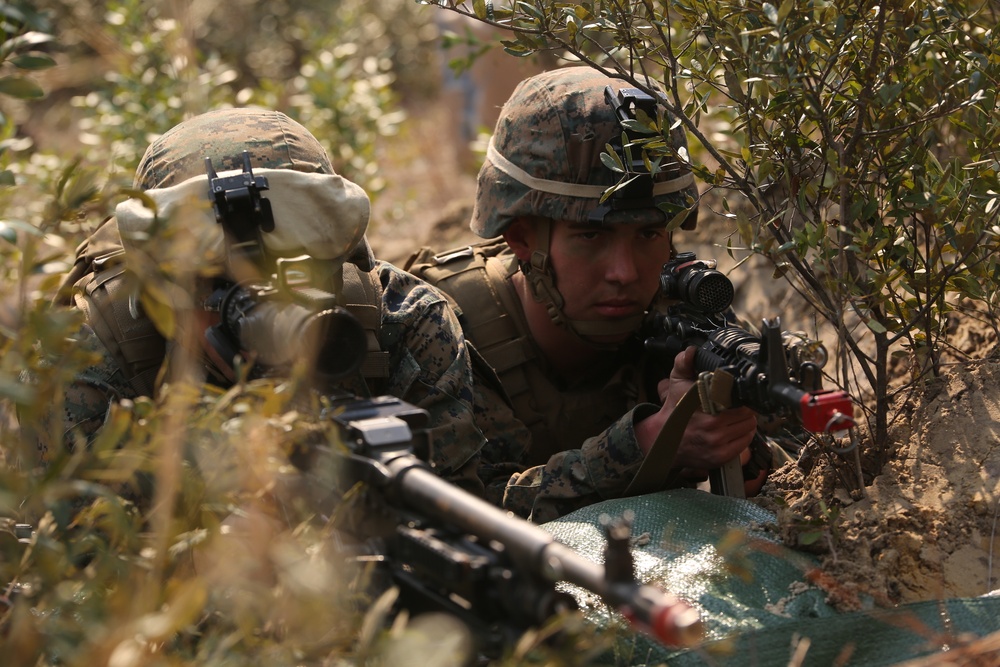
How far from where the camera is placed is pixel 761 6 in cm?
268

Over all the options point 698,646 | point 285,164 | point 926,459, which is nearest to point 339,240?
point 285,164

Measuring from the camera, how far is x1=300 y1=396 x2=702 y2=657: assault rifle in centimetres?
162

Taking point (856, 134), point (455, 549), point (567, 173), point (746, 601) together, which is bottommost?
point (746, 601)

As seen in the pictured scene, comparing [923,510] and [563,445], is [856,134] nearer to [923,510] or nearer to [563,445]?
[923,510]

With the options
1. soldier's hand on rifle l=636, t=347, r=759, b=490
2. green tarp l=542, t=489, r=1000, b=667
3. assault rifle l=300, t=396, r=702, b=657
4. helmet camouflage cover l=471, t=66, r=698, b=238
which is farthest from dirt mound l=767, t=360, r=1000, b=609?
helmet camouflage cover l=471, t=66, r=698, b=238

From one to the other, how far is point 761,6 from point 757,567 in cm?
135

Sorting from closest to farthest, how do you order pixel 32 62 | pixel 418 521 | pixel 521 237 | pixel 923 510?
1. pixel 418 521
2. pixel 32 62
3. pixel 923 510
4. pixel 521 237

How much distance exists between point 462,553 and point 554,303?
205 cm

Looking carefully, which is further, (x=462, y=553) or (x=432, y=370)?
(x=432, y=370)

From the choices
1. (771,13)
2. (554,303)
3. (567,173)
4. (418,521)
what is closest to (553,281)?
(554,303)

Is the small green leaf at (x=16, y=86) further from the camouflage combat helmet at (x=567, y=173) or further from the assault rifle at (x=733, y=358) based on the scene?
the camouflage combat helmet at (x=567, y=173)

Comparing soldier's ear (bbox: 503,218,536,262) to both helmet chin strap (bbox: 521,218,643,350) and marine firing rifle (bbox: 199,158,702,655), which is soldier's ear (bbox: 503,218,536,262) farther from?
marine firing rifle (bbox: 199,158,702,655)

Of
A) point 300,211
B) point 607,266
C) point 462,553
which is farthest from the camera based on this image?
point 607,266

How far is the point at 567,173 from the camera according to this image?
368 centimetres
